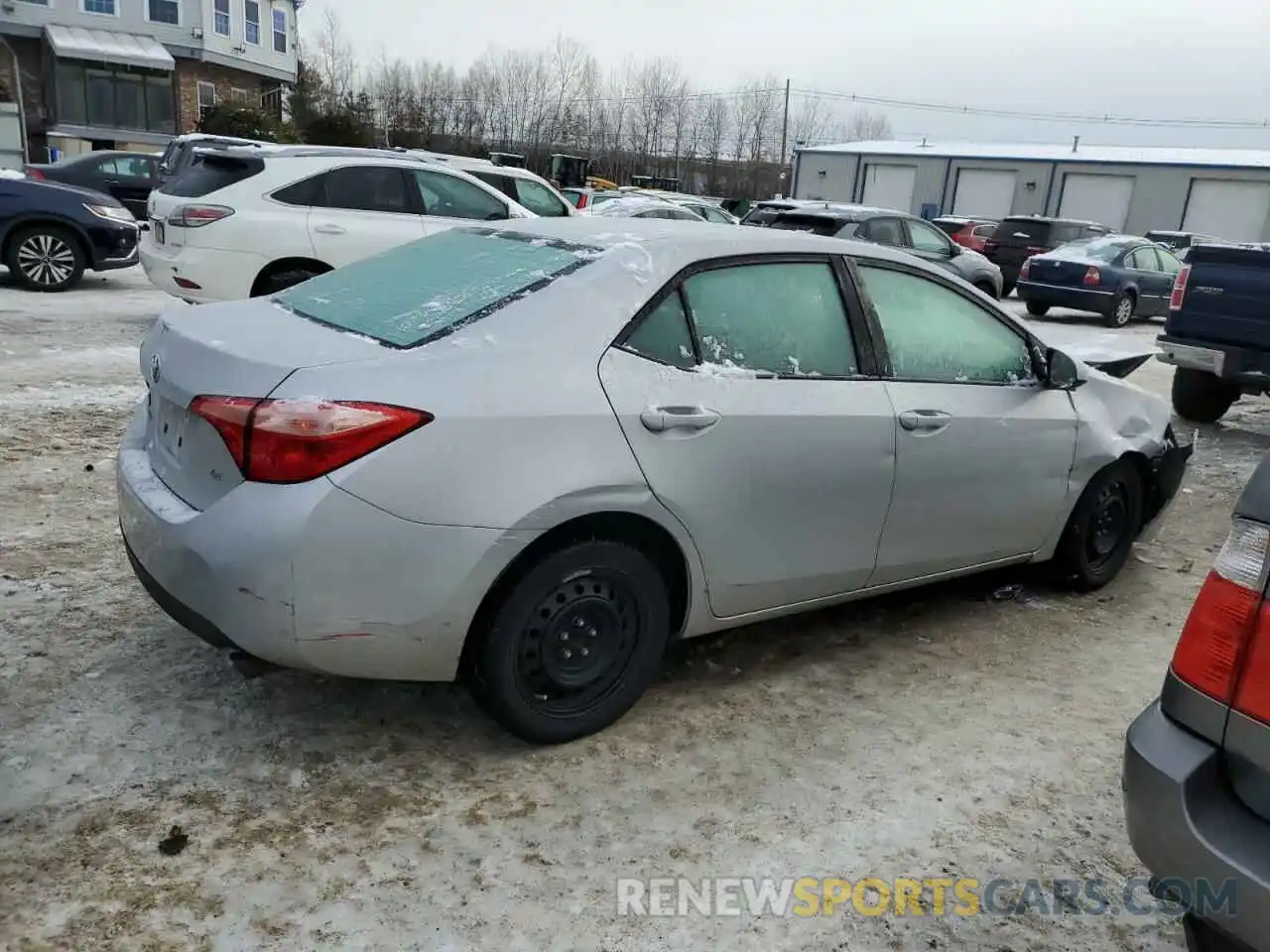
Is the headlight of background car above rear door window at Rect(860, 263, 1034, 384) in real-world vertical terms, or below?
below

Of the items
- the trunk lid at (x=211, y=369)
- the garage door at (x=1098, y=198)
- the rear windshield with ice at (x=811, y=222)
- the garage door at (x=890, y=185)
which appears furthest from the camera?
the garage door at (x=890, y=185)

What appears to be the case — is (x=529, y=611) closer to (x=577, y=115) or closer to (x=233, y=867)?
(x=233, y=867)

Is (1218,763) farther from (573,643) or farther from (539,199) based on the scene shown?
(539,199)

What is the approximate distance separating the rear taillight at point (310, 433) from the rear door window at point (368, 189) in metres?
6.66

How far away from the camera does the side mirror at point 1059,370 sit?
410 centimetres

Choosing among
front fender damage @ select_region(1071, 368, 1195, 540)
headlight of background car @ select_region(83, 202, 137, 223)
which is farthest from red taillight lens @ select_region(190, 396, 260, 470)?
headlight of background car @ select_region(83, 202, 137, 223)

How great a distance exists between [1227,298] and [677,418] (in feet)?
20.0

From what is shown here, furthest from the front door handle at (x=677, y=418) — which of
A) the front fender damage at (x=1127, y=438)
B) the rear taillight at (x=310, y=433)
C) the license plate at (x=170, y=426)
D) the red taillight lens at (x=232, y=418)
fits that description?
the front fender damage at (x=1127, y=438)

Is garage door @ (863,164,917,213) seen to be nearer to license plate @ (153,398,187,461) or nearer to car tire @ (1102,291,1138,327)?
car tire @ (1102,291,1138,327)

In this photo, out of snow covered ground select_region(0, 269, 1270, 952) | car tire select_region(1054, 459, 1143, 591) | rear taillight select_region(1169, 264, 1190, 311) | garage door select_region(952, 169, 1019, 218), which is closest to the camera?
snow covered ground select_region(0, 269, 1270, 952)

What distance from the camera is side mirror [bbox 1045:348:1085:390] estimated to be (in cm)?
410

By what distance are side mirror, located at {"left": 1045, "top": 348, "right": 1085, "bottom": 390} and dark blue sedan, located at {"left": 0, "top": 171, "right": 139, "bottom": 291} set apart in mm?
10276

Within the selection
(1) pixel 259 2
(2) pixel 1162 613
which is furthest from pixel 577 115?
(2) pixel 1162 613

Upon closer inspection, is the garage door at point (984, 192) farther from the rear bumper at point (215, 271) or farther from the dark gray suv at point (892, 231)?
the rear bumper at point (215, 271)
